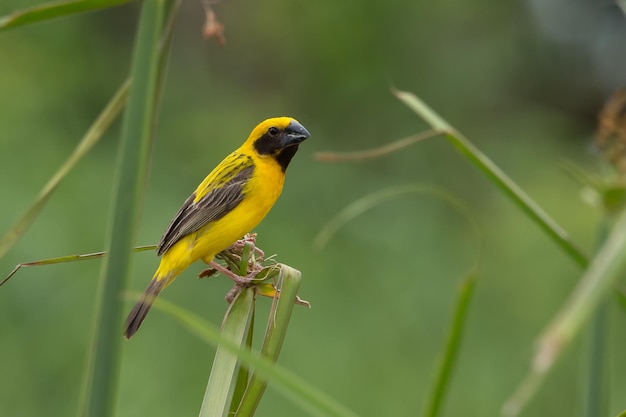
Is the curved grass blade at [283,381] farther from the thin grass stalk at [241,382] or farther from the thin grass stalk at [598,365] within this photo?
the thin grass stalk at [241,382]

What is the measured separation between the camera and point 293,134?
267 centimetres

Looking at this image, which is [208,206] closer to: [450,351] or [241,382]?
[241,382]

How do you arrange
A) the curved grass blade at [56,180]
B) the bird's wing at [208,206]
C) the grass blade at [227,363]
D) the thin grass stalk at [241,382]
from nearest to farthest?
the curved grass blade at [56,180], the grass blade at [227,363], the thin grass stalk at [241,382], the bird's wing at [208,206]

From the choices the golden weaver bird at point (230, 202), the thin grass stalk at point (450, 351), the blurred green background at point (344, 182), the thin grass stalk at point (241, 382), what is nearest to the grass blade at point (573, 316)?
the thin grass stalk at point (450, 351)

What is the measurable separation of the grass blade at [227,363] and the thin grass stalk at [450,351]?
31 cm

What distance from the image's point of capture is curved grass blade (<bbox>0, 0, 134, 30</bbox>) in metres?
1.01

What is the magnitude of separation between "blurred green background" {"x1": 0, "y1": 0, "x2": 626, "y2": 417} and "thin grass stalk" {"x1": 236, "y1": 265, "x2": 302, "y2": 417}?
2.58 metres

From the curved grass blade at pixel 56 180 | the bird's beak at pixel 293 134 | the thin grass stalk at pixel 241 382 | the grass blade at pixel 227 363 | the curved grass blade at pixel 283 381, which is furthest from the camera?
the bird's beak at pixel 293 134

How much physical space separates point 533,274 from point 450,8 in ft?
9.08

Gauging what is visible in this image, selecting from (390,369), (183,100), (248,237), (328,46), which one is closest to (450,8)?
(328,46)

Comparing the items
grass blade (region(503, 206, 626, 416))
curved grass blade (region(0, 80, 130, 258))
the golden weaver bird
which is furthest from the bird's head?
grass blade (region(503, 206, 626, 416))

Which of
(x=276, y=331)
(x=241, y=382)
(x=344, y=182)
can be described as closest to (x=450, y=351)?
(x=276, y=331)

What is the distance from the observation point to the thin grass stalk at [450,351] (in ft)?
2.77

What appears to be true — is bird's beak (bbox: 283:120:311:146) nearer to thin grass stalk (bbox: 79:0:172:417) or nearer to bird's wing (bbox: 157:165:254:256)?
bird's wing (bbox: 157:165:254:256)
